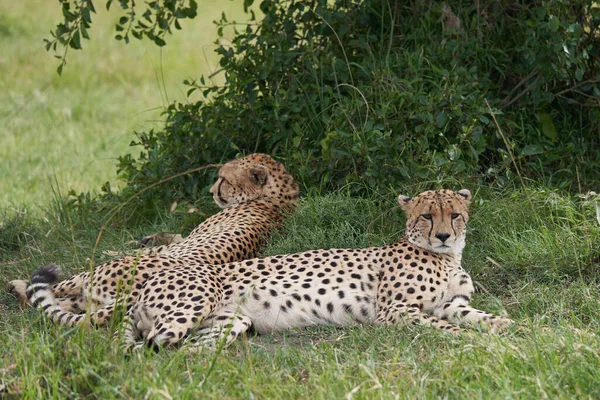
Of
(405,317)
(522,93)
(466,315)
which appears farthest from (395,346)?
(522,93)

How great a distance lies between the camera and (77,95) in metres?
10.4

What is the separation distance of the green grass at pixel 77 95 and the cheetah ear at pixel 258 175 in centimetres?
129

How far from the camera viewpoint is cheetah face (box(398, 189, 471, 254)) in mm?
4332

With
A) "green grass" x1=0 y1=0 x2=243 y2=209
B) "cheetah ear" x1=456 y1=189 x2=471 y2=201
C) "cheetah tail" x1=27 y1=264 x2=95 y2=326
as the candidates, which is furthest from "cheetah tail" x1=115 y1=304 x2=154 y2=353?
"green grass" x1=0 y1=0 x2=243 y2=209

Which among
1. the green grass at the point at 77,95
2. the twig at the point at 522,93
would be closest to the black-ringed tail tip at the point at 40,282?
the green grass at the point at 77,95

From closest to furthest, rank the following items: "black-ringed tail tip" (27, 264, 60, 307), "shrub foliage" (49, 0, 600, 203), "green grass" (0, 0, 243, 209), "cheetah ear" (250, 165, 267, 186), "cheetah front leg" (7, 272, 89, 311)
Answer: "black-ringed tail tip" (27, 264, 60, 307), "cheetah front leg" (7, 272, 89, 311), "shrub foliage" (49, 0, 600, 203), "cheetah ear" (250, 165, 267, 186), "green grass" (0, 0, 243, 209)

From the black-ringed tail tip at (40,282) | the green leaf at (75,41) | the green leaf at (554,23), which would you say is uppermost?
the green leaf at (75,41)

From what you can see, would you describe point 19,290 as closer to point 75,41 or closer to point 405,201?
point 75,41

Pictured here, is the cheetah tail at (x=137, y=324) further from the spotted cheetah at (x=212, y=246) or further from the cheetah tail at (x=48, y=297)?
the cheetah tail at (x=48, y=297)

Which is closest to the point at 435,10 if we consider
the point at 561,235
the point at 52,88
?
the point at 561,235

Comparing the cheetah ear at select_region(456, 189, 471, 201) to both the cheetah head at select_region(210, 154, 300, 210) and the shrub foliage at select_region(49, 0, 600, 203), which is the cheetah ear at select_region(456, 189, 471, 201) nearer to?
the shrub foliage at select_region(49, 0, 600, 203)

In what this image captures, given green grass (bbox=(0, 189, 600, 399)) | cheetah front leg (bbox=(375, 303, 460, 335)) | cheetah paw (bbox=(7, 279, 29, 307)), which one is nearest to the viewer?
green grass (bbox=(0, 189, 600, 399))

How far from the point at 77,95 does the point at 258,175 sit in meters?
5.49

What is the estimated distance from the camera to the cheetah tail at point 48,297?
411cm
